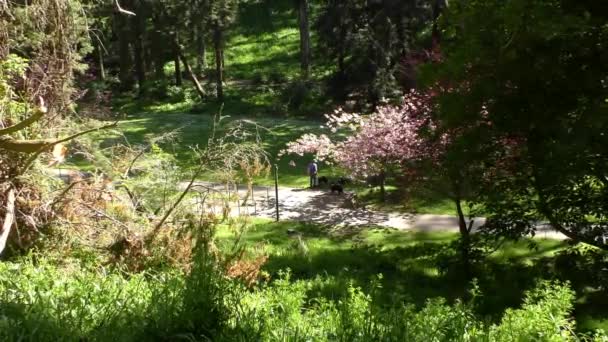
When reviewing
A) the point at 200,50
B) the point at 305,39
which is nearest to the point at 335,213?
the point at 305,39

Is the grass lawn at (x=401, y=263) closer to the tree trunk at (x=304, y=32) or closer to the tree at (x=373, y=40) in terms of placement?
the tree at (x=373, y=40)

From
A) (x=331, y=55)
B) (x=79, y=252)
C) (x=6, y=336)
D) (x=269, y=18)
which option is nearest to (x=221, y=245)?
(x=79, y=252)

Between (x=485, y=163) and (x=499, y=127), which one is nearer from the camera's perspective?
(x=499, y=127)

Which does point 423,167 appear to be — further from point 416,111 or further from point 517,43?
point 517,43

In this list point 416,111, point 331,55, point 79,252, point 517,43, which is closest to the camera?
point 79,252

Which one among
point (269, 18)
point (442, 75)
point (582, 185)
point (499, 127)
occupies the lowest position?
point (582, 185)

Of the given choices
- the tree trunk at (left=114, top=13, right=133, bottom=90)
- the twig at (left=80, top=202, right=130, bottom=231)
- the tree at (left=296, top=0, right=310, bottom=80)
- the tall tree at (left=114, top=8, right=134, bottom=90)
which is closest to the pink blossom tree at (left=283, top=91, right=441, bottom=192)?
the twig at (left=80, top=202, right=130, bottom=231)

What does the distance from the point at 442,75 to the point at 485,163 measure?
1.70 metres

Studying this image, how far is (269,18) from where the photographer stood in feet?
161

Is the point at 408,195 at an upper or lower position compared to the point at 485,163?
lower

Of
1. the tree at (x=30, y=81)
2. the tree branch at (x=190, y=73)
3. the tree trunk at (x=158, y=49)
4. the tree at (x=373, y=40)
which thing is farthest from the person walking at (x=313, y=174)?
the tree trunk at (x=158, y=49)

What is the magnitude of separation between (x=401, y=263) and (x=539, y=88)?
5571 mm

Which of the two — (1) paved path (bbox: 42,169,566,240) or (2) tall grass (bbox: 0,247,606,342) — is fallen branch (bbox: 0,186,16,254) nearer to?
A: (2) tall grass (bbox: 0,247,606,342)

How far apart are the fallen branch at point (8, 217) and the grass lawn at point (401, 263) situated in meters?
3.42
